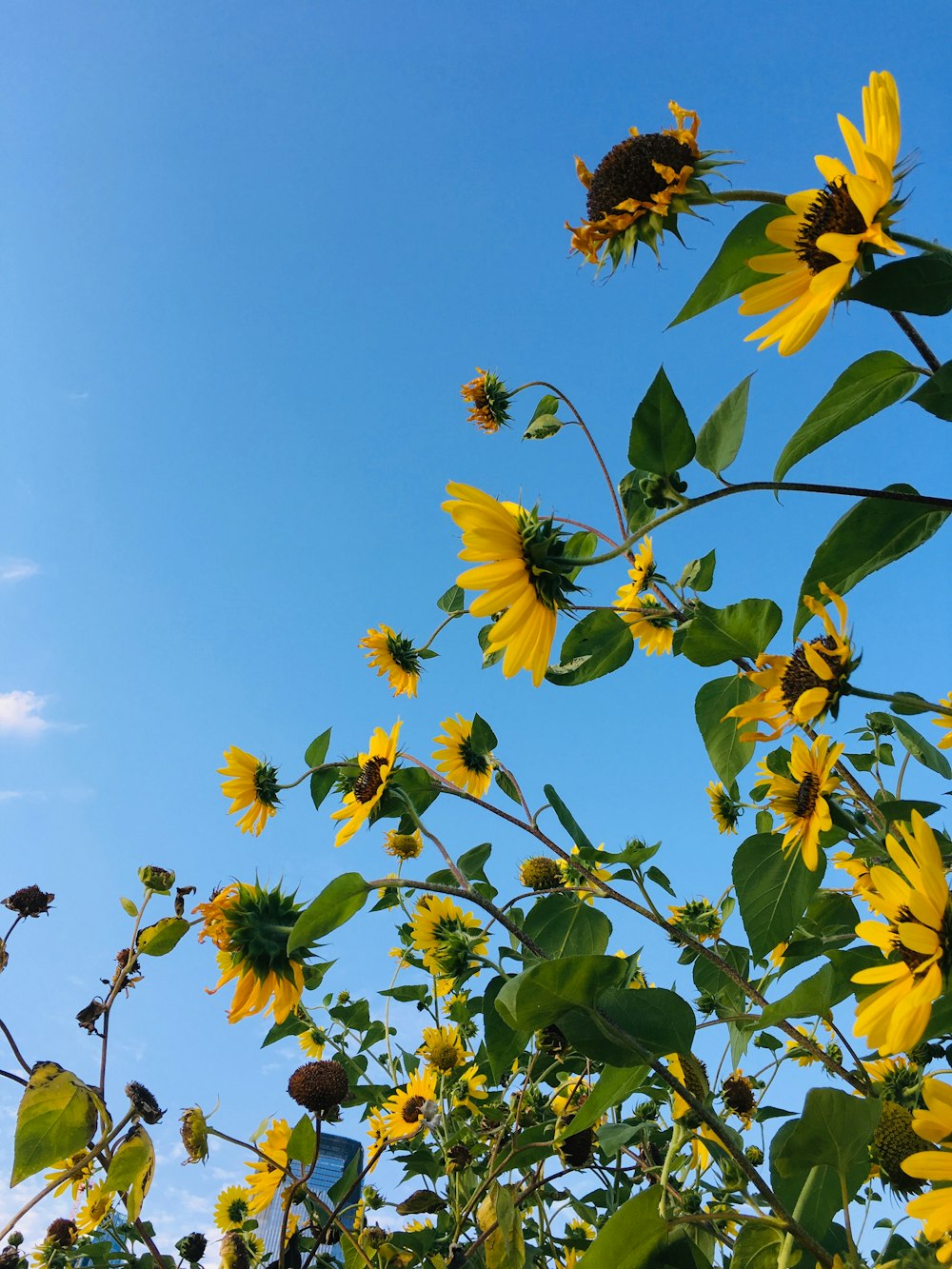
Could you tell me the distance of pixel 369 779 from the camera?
1.90 metres

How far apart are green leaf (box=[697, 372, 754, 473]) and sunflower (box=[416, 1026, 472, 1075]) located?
2.00 metres

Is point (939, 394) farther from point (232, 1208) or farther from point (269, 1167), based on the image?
point (232, 1208)

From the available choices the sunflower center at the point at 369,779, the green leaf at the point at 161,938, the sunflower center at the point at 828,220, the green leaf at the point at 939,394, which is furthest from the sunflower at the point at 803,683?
the green leaf at the point at 161,938

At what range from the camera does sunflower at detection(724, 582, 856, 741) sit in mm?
1347

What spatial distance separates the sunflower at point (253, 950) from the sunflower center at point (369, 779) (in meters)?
0.33

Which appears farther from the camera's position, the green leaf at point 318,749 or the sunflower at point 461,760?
the sunflower at point 461,760

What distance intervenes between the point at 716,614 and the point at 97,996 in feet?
3.78

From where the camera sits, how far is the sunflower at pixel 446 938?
2348mm

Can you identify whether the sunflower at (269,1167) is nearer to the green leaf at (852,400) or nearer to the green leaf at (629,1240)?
the green leaf at (629,1240)

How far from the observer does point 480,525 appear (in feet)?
4.14

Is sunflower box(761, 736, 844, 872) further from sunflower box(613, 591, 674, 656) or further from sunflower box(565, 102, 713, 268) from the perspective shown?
sunflower box(565, 102, 713, 268)

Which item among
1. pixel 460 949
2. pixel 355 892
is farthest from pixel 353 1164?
pixel 355 892

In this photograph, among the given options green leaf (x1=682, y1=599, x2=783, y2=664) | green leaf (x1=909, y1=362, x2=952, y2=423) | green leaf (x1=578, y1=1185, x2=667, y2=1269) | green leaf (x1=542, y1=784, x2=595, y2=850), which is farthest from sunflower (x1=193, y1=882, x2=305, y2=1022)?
green leaf (x1=909, y1=362, x2=952, y2=423)

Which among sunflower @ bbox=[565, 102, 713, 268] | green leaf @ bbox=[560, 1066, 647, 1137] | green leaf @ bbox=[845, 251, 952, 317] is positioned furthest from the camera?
sunflower @ bbox=[565, 102, 713, 268]
